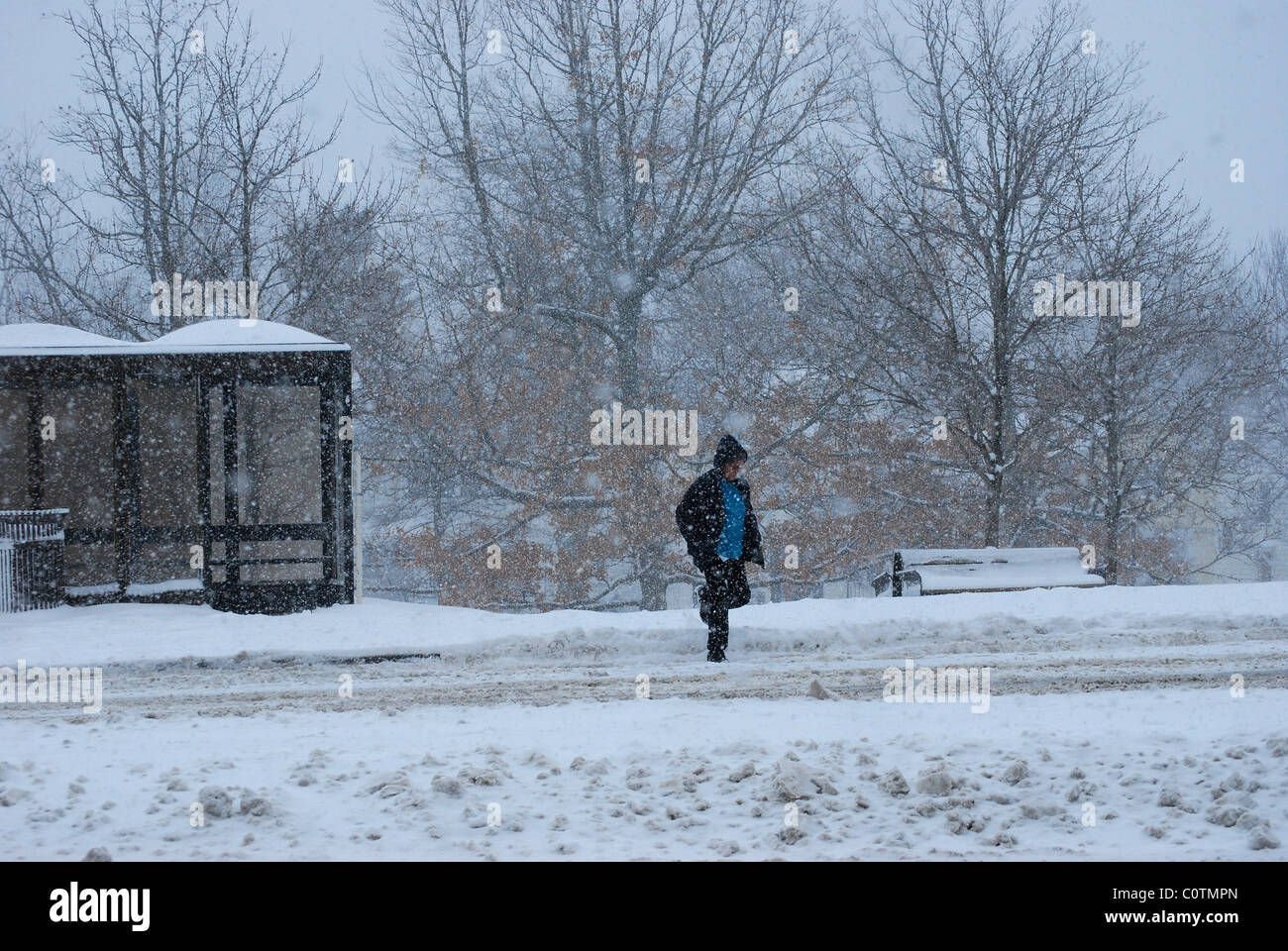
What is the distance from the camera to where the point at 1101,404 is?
19.8 m

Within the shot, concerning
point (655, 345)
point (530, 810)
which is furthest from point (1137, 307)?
point (530, 810)

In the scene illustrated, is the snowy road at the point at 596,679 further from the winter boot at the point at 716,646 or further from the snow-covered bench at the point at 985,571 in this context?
the snow-covered bench at the point at 985,571

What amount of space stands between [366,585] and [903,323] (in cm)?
1790

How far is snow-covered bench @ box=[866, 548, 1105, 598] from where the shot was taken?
13.8m

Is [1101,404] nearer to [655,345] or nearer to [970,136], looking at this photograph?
[970,136]

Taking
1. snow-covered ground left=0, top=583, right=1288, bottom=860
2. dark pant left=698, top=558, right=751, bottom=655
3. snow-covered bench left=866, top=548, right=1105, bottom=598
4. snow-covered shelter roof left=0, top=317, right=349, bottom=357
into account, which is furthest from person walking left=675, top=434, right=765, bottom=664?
snow-covered shelter roof left=0, top=317, right=349, bottom=357

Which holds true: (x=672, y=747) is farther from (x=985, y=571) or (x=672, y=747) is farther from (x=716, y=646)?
(x=985, y=571)

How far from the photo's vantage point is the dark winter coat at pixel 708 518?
918 cm

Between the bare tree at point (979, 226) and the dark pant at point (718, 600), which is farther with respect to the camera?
the bare tree at point (979, 226)

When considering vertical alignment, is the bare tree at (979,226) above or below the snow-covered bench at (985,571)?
above

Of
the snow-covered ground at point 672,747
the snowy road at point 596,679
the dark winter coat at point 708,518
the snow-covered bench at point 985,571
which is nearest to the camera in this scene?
the snow-covered ground at point 672,747

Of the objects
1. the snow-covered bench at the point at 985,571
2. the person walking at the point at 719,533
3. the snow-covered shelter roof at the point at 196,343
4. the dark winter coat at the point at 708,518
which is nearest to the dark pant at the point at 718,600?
the person walking at the point at 719,533

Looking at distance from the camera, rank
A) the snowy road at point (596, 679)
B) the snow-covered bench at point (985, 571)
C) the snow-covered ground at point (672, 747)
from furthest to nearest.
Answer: the snow-covered bench at point (985, 571)
the snowy road at point (596, 679)
the snow-covered ground at point (672, 747)

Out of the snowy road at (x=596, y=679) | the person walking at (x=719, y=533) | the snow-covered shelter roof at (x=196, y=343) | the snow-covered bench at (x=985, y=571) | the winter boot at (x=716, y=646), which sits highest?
the snow-covered shelter roof at (x=196, y=343)
